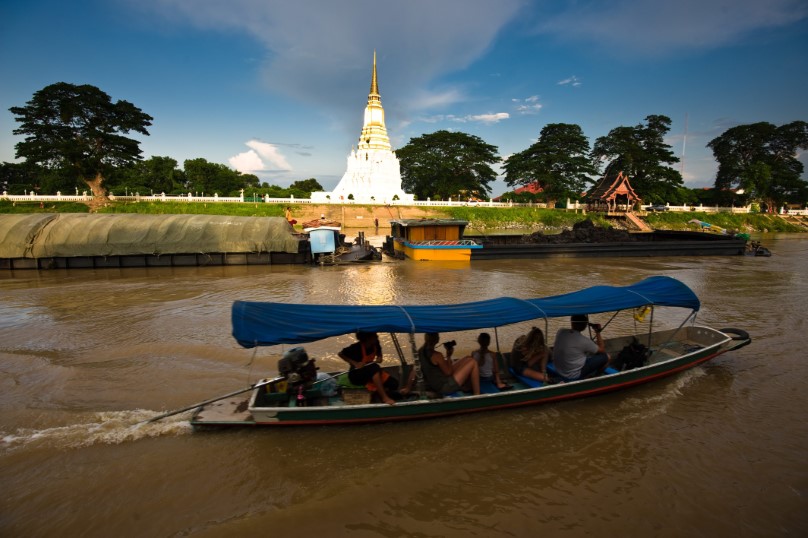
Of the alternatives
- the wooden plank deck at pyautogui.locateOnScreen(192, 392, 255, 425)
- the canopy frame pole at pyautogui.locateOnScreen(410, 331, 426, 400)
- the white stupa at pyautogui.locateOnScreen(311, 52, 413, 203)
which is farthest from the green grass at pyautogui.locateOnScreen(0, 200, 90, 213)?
the canopy frame pole at pyautogui.locateOnScreen(410, 331, 426, 400)

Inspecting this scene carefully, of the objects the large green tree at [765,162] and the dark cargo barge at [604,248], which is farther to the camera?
the large green tree at [765,162]

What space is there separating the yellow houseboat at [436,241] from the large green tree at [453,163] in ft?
112

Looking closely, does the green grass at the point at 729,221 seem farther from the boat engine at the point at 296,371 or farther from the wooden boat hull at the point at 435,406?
the boat engine at the point at 296,371

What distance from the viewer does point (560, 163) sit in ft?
162

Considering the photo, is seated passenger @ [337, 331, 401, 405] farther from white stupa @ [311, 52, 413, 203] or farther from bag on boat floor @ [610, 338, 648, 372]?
white stupa @ [311, 52, 413, 203]

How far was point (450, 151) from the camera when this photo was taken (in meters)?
56.5

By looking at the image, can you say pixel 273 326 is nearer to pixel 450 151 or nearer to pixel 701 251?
pixel 701 251

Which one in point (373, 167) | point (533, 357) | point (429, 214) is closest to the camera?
point (533, 357)

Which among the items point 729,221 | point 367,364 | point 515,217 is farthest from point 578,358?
point 729,221

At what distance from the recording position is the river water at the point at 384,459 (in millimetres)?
4047

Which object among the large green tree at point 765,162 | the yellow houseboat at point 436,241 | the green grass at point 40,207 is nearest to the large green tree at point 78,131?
the green grass at point 40,207

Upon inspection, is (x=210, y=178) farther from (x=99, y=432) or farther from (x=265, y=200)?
(x=99, y=432)

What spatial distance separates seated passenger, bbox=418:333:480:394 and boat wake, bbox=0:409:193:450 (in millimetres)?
3366

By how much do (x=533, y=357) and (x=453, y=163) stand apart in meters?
52.3
